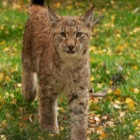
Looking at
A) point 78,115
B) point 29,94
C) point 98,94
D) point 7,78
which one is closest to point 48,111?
point 78,115

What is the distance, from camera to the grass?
6.79 meters

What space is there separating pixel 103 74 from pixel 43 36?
89.1 inches

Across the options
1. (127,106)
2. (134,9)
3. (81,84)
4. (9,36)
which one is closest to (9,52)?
(9,36)

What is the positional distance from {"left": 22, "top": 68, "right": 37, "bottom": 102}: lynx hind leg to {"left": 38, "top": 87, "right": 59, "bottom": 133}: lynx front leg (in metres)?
0.95

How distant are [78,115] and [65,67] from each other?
0.61 metres

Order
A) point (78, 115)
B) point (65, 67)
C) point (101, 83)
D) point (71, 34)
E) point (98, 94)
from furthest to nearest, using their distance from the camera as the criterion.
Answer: point (101, 83) → point (98, 94) → point (78, 115) → point (65, 67) → point (71, 34)

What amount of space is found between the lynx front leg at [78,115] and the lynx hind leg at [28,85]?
1264 mm

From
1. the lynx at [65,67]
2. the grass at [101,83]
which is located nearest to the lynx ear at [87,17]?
the lynx at [65,67]

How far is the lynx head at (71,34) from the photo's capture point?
6123 mm

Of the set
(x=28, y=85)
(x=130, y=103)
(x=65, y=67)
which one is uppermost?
(x=65, y=67)

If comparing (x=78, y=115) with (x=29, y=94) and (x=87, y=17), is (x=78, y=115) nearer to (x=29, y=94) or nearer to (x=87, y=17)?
(x=87, y=17)

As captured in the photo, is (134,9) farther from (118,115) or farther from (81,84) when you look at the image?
(81,84)

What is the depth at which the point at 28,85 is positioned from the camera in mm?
7852

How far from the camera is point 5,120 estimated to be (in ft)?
22.1
